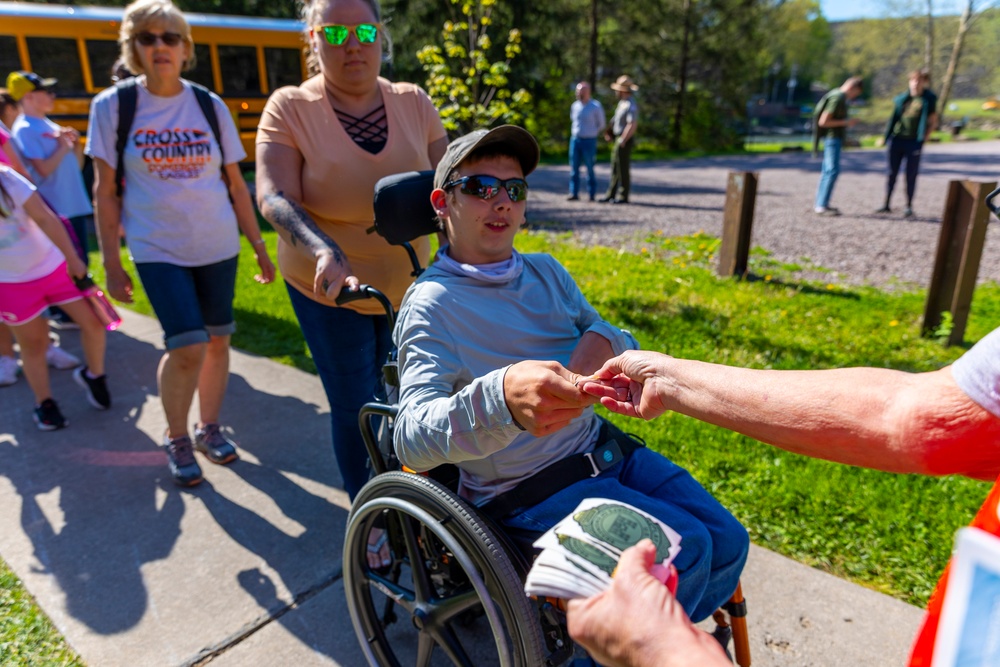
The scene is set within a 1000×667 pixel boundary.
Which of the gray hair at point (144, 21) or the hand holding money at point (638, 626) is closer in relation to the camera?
the hand holding money at point (638, 626)

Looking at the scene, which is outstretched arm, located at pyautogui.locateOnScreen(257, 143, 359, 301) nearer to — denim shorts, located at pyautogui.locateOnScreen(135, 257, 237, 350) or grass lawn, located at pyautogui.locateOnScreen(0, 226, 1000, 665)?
denim shorts, located at pyautogui.locateOnScreen(135, 257, 237, 350)

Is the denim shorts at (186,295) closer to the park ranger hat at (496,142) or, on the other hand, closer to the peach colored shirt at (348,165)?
the peach colored shirt at (348,165)

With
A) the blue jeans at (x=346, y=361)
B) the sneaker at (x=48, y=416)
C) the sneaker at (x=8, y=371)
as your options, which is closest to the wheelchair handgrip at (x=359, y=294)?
the blue jeans at (x=346, y=361)

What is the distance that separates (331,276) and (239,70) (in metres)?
14.4

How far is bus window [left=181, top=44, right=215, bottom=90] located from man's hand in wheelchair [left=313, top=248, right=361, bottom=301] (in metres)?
13.9

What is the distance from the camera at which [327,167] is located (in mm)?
2521

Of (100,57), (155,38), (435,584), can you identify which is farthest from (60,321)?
(100,57)

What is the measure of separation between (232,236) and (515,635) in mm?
2731

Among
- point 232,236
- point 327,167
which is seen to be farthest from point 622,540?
point 232,236

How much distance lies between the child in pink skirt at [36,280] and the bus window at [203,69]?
11395mm

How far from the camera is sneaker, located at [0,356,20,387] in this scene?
4844 millimetres

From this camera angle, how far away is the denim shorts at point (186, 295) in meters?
3.30

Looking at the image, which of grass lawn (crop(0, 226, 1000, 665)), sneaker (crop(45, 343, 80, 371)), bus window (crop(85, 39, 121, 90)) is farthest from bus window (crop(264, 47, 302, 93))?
sneaker (crop(45, 343, 80, 371))

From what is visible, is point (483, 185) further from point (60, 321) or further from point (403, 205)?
point (60, 321)
